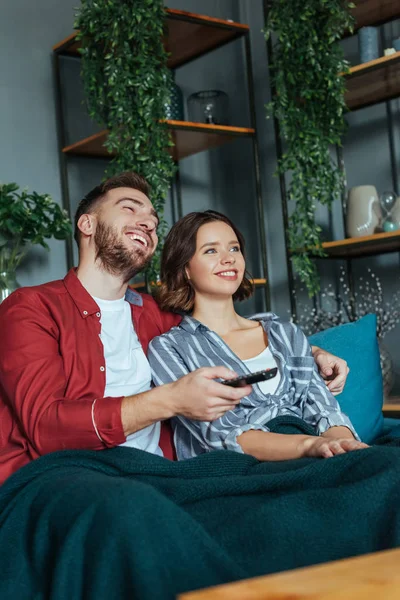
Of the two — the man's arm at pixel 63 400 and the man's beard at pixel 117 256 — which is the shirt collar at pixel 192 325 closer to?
the man's beard at pixel 117 256

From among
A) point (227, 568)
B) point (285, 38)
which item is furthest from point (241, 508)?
point (285, 38)

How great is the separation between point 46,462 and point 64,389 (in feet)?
0.79

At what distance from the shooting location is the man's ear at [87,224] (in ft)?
6.63

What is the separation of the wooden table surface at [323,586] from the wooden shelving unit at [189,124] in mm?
2493

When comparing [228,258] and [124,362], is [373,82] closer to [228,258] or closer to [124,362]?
[228,258]

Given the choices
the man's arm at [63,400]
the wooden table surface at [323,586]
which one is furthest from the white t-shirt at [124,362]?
the wooden table surface at [323,586]

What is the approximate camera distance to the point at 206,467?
1496 mm

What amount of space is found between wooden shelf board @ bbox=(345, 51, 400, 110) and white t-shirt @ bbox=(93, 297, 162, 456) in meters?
1.46

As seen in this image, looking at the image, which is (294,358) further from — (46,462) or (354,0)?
(354,0)

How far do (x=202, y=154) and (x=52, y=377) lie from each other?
250cm

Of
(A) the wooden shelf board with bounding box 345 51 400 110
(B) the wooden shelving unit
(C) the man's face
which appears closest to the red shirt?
(C) the man's face

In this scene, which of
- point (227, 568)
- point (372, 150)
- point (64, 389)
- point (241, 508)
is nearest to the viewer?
point (227, 568)

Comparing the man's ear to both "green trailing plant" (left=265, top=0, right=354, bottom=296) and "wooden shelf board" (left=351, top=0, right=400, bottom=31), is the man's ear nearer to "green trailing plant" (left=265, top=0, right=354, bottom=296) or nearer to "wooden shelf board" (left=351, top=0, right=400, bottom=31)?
"green trailing plant" (left=265, top=0, right=354, bottom=296)

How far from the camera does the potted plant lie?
2.76 m
